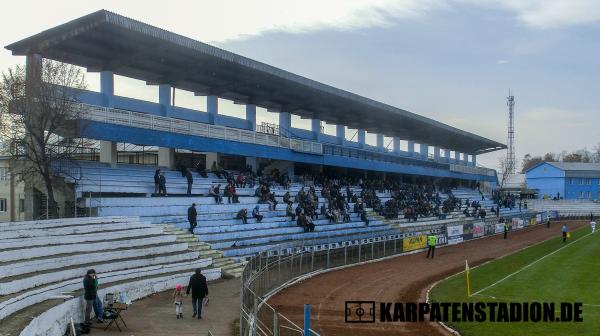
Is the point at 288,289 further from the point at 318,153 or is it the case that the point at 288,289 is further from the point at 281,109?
the point at 281,109

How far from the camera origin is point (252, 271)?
64.4 feet

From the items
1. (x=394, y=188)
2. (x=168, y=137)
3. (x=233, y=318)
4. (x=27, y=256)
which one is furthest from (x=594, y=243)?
(x=27, y=256)

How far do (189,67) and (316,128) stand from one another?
803 inches

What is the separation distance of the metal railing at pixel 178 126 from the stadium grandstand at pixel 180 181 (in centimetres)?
8

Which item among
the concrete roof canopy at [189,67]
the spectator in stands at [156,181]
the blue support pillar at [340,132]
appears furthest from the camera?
the blue support pillar at [340,132]

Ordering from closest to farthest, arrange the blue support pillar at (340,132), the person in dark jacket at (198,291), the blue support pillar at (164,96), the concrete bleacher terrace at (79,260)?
the concrete bleacher terrace at (79,260) → the person in dark jacket at (198,291) → the blue support pillar at (164,96) → the blue support pillar at (340,132)

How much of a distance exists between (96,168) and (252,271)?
40.8ft

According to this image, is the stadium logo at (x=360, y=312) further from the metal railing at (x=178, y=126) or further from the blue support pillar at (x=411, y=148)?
the blue support pillar at (x=411, y=148)

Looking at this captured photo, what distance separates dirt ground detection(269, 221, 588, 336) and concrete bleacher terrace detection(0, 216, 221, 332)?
4391 millimetres

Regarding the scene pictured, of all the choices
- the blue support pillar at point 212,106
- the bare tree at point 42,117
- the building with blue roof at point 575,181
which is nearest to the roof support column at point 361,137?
the blue support pillar at point 212,106

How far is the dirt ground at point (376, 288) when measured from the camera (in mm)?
17453

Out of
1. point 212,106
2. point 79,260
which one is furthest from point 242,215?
point 212,106

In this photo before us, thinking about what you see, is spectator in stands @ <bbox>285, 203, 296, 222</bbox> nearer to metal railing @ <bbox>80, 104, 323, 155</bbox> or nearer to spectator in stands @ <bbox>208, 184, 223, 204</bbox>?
spectator in stands @ <bbox>208, 184, 223, 204</bbox>

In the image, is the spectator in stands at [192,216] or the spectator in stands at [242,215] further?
the spectator in stands at [242,215]
